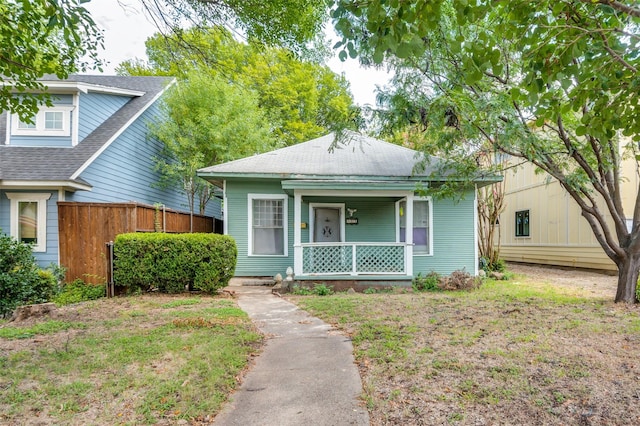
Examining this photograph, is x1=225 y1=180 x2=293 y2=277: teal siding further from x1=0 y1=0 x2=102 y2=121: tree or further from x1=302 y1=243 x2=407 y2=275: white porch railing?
x1=0 y1=0 x2=102 y2=121: tree

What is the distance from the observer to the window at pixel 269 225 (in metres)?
10.6

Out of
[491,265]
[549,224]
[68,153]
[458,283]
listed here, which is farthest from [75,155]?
[549,224]

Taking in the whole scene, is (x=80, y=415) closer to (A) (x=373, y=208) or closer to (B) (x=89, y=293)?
(B) (x=89, y=293)

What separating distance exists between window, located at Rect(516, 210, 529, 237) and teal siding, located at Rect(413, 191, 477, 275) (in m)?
7.50

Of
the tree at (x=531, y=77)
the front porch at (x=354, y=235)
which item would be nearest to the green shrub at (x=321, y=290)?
the front porch at (x=354, y=235)

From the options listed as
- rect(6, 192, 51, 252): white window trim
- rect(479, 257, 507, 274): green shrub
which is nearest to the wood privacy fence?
rect(6, 192, 51, 252): white window trim

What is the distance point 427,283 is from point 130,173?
31.9 feet

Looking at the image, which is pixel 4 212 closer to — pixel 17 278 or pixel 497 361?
pixel 17 278

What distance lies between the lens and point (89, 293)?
7.96 m

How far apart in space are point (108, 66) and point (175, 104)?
7.96 metres

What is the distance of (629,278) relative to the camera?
→ 690cm

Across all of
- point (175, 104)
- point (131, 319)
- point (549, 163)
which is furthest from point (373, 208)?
point (175, 104)

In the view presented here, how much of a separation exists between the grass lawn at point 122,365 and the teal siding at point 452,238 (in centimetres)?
665

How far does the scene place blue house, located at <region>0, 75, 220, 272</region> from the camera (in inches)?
341
